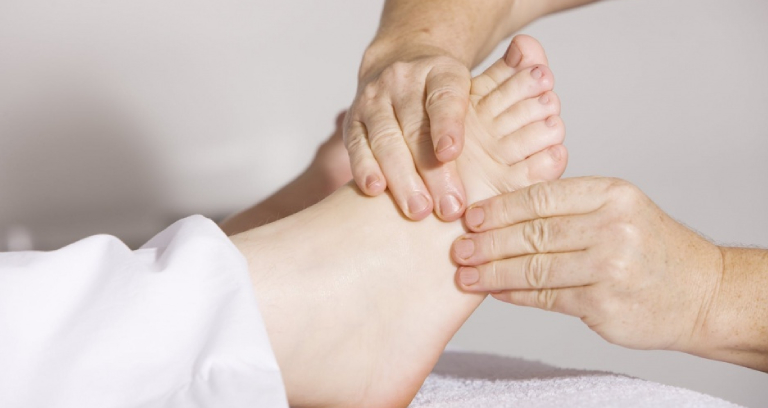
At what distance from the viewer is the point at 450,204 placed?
989 mm

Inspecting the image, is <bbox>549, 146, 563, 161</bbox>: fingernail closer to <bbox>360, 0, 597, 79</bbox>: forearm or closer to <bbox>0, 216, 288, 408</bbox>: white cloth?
<bbox>360, 0, 597, 79</bbox>: forearm

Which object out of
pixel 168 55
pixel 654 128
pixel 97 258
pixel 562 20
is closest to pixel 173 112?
pixel 168 55

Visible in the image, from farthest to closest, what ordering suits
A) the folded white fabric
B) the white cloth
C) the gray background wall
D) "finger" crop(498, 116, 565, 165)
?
the gray background wall, "finger" crop(498, 116, 565, 165), the folded white fabric, the white cloth

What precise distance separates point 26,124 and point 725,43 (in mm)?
1866

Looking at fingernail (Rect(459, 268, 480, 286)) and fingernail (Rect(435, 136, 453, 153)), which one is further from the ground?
fingernail (Rect(435, 136, 453, 153))

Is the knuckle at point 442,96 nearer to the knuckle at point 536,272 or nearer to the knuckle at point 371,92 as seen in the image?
the knuckle at point 371,92

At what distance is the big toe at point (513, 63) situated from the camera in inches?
44.1

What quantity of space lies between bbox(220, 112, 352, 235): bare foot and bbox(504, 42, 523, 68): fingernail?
17.8 inches

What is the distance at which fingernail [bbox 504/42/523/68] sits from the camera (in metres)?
1.12

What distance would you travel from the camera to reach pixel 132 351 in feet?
2.24

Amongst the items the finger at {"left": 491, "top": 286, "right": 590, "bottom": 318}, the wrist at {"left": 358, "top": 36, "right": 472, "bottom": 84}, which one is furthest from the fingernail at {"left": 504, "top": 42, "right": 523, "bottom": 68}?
the finger at {"left": 491, "top": 286, "right": 590, "bottom": 318}

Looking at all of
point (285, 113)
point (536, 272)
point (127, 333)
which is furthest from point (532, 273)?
point (285, 113)

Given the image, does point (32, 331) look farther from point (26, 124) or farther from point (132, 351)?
point (26, 124)

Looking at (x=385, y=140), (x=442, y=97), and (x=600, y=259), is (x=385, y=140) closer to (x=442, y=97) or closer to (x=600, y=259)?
(x=442, y=97)
